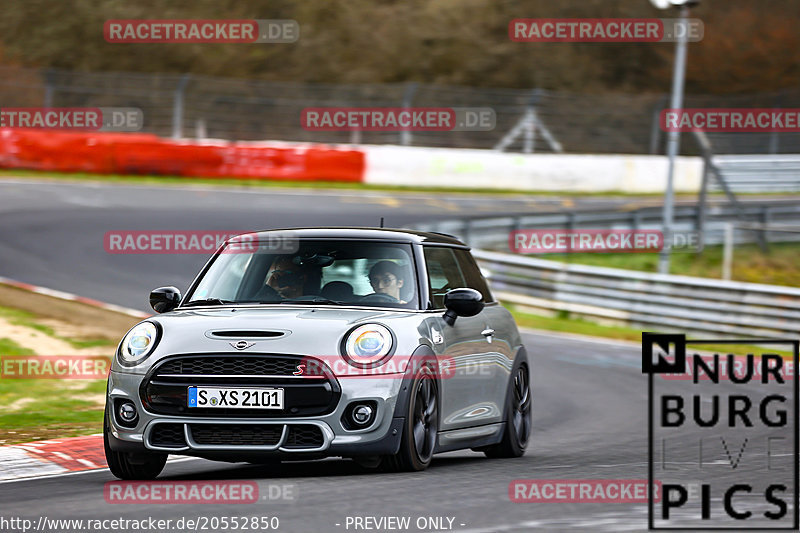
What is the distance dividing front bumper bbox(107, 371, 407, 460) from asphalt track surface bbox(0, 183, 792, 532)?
19 cm

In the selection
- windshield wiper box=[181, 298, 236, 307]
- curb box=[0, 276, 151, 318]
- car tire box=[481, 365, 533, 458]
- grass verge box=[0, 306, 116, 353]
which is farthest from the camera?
curb box=[0, 276, 151, 318]

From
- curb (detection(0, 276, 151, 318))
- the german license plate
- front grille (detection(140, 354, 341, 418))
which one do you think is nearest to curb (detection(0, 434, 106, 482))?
front grille (detection(140, 354, 341, 418))

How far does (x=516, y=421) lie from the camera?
954 centimetres

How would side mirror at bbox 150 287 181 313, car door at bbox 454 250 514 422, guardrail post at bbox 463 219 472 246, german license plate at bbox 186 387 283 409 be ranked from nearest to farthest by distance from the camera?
german license plate at bbox 186 387 283 409 → side mirror at bbox 150 287 181 313 → car door at bbox 454 250 514 422 → guardrail post at bbox 463 219 472 246

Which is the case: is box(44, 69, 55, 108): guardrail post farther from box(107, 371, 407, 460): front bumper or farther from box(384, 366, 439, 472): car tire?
box(107, 371, 407, 460): front bumper

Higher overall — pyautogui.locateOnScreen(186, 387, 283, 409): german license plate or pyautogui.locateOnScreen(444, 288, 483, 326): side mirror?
pyautogui.locateOnScreen(444, 288, 483, 326): side mirror

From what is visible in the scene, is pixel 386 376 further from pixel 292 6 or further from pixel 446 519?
pixel 292 6

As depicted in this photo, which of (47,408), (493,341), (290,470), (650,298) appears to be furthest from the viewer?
(650,298)

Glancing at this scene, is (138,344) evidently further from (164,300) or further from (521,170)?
(521,170)

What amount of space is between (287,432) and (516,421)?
268 cm

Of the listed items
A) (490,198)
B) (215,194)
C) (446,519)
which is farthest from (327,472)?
(490,198)

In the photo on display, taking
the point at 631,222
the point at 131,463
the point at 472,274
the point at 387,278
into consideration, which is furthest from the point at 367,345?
the point at 631,222

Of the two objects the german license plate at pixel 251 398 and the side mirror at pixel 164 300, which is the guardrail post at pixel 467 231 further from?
the german license plate at pixel 251 398

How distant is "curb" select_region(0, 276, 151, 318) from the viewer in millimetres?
17375
